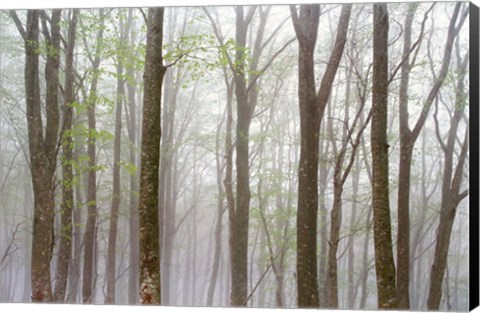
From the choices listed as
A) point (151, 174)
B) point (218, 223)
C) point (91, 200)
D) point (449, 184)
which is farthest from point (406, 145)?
point (91, 200)

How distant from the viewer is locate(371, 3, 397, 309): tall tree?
7289mm

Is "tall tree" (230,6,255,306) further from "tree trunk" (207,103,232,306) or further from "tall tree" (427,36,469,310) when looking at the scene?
"tall tree" (427,36,469,310)

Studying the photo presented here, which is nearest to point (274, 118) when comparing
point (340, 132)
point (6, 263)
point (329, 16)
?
point (340, 132)

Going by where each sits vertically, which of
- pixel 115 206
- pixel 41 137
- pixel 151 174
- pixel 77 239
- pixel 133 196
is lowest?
pixel 77 239

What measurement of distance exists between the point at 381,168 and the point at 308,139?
2.64 ft

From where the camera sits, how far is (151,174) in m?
7.58

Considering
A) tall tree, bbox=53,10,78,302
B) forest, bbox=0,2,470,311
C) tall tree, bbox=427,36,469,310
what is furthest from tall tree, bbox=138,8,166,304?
tall tree, bbox=427,36,469,310

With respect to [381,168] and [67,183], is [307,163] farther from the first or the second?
[67,183]

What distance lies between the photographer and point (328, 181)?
24.7 feet

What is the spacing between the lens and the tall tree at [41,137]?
26.0 ft

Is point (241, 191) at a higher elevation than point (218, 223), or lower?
higher

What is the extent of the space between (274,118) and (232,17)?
112 centimetres

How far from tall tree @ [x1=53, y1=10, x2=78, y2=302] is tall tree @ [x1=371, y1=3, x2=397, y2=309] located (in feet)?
10.4

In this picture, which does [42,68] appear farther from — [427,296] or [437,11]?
[427,296]
